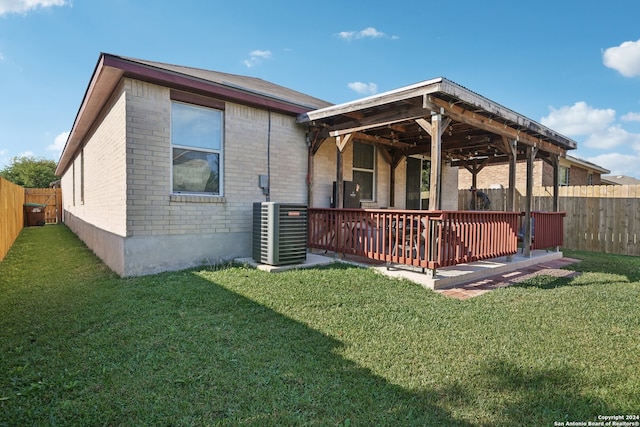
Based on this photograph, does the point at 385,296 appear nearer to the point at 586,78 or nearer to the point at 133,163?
the point at 133,163

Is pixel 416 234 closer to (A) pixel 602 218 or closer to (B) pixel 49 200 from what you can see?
(A) pixel 602 218

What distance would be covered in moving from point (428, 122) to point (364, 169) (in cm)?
352

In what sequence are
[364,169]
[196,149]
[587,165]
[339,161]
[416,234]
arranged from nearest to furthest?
[416,234], [196,149], [339,161], [364,169], [587,165]

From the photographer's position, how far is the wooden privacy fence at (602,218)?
31.0 feet

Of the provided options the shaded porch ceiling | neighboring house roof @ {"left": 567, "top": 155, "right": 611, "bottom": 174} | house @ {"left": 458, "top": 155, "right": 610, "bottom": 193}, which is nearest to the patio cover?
the shaded porch ceiling

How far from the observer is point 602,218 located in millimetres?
9938

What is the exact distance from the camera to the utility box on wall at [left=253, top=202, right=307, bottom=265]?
5.63 meters

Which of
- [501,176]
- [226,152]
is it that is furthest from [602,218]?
[226,152]

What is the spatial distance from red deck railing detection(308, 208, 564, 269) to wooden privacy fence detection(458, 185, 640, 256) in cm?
540

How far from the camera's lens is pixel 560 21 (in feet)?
30.1

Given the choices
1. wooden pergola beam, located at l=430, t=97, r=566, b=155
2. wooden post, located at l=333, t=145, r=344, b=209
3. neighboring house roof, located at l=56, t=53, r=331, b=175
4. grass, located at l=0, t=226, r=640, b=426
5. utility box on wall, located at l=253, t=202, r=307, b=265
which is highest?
neighboring house roof, located at l=56, t=53, r=331, b=175

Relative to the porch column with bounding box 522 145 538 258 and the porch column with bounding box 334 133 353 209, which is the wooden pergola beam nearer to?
the porch column with bounding box 522 145 538 258

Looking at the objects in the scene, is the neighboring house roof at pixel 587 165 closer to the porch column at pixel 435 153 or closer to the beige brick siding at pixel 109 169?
the porch column at pixel 435 153

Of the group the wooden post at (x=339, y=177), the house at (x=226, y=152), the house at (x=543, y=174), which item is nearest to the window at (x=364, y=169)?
the house at (x=226, y=152)
